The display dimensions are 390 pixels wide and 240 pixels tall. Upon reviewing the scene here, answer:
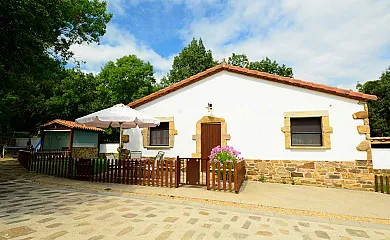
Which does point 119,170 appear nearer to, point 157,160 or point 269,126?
point 157,160

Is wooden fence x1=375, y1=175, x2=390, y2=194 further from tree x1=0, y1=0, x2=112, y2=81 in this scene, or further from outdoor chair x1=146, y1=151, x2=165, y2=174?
tree x1=0, y1=0, x2=112, y2=81

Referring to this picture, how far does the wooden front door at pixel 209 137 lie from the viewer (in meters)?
9.01

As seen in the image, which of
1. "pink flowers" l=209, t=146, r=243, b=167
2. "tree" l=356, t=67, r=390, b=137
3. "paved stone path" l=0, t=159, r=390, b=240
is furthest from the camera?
"tree" l=356, t=67, r=390, b=137

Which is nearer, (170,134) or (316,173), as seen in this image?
(316,173)

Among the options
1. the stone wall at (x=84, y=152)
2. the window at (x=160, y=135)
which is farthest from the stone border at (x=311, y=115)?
the stone wall at (x=84, y=152)

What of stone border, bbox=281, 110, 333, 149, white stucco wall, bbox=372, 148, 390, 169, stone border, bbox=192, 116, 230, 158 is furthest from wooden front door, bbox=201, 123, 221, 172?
white stucco wall, bbox=372, 148, 390, 169

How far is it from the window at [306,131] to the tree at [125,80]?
20230 mm

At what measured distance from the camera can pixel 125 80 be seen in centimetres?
2639

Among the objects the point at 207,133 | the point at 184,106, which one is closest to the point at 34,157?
the point at 184,106

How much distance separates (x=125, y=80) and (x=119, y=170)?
21554 mm

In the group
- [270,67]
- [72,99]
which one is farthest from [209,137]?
[270,67]

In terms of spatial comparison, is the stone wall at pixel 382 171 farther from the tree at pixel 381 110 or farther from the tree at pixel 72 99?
the tree at pixel 72 99

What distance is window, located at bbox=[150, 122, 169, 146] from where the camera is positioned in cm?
986

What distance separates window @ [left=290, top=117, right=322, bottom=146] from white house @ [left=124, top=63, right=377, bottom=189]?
0.03 metres
